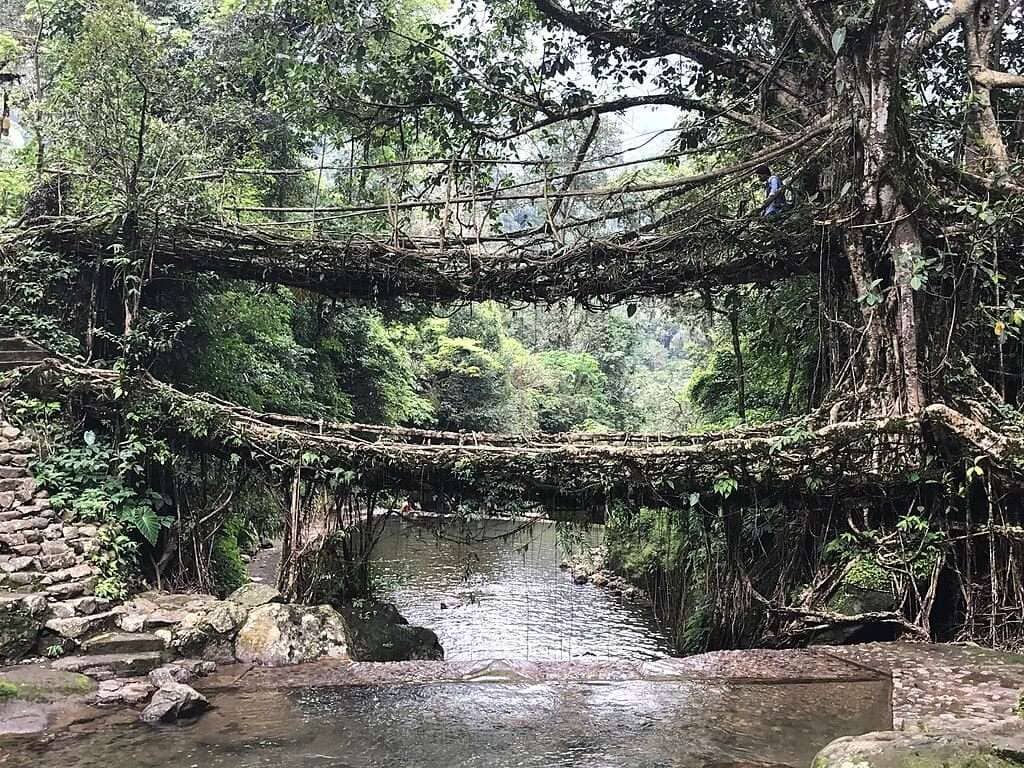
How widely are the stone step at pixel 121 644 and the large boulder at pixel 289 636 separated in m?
0.68

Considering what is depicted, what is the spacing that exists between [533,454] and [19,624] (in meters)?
4.63

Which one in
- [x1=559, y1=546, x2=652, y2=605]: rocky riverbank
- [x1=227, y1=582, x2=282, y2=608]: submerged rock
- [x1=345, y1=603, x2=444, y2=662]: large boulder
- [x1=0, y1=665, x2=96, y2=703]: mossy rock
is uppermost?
[x1=227, y1=582, x2=282, y2=608]: submerged rock

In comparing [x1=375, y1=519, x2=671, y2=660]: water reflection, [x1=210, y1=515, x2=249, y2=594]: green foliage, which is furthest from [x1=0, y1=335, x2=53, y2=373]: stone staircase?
[x1=375, y1=519, x2=671, y2=660]: water reflection

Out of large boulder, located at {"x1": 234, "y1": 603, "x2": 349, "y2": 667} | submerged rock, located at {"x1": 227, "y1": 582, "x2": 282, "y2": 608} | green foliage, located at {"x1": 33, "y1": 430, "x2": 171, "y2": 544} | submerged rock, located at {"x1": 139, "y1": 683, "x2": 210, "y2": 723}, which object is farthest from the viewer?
green foliage, located at {"x1": 33, "y1": 430, "x2": 171, "y2": 544}

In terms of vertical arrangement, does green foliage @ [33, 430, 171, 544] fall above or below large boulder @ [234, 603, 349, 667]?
above

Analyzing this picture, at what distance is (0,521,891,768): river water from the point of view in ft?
15.1

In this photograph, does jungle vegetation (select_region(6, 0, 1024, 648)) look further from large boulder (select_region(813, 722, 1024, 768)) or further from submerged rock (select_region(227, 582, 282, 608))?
large boulder (select_region(813, 722, 1024, 768))

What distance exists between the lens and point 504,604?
11922 mm

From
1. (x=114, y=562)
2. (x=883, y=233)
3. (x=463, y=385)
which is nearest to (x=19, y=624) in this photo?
(x=114, y=562)

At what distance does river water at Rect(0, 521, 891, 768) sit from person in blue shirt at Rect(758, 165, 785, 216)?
4.67 meters

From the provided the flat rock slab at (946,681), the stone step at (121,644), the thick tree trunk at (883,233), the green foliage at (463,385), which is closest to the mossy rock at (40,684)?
the stone step at (121,644)

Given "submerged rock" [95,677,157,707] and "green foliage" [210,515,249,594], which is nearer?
"submerged rock" [95,677,157,707]

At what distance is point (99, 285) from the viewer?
9492 millimetres

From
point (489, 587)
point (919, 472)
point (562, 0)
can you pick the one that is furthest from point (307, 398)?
point (919, 472)
